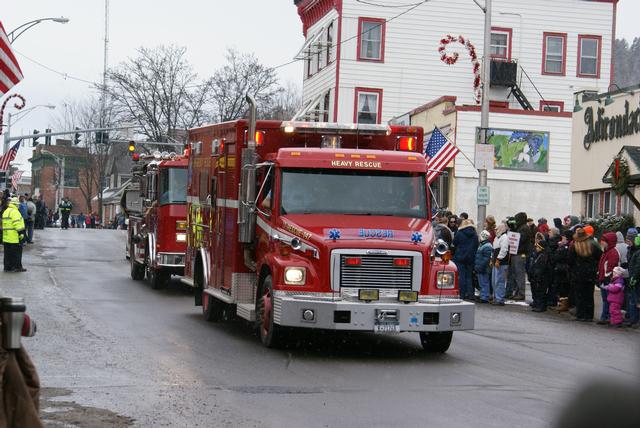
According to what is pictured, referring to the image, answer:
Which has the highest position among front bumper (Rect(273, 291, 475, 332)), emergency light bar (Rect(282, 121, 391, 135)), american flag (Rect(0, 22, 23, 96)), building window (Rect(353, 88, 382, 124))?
building window (Rect(353, 88, 382, 124))

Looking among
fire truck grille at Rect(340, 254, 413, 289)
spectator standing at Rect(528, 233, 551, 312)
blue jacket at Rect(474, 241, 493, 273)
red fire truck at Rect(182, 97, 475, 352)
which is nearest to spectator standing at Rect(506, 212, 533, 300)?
blue jacket at Rect(474, 241, 493, 273)

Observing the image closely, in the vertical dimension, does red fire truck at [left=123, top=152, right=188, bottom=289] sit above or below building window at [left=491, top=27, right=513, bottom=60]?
below

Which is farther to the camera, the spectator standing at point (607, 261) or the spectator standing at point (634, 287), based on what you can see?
the spectator standing at point (607, 261)

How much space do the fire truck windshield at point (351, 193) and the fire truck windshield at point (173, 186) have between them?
31.7 ft

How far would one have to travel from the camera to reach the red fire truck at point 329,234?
41.5ft

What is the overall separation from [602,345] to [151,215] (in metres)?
11.6

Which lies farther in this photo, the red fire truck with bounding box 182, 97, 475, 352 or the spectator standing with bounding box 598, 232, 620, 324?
the spectator standing with bounding box 598, 232, 620, 324

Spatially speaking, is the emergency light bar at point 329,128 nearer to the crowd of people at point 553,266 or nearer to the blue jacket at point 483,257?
the crowd of people at point 553,266

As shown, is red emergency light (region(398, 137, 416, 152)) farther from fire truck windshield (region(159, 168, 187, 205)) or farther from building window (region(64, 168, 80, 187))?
building window (region(64, 168, 80, 187))

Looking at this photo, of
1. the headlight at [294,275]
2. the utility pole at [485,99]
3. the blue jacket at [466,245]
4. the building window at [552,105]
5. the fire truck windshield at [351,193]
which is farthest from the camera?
the building window at [552,105]

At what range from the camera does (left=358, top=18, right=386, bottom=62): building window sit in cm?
4703

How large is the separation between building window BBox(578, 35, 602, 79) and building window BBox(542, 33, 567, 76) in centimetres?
74

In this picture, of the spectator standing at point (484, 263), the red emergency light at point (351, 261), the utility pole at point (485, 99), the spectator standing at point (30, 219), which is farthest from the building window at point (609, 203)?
the spectator standing at point (30, 219)

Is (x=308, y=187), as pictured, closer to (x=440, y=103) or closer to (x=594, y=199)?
(x=594, y=199)
